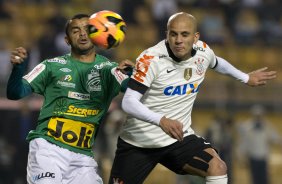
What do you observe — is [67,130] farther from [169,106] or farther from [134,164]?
[169,106]

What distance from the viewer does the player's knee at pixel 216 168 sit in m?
7.40

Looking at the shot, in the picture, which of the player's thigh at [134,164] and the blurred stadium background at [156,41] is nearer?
the player's thigh at [134,164]

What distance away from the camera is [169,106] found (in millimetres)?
7609

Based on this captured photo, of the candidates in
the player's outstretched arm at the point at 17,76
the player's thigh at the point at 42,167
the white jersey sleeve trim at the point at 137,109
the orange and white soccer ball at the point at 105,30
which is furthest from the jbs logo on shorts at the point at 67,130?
the orange and white soccer ball at the point at 105,30

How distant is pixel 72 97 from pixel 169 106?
91 centimetres

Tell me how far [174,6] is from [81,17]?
1156 centimetres

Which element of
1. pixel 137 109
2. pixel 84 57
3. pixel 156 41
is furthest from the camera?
pixel 156 41

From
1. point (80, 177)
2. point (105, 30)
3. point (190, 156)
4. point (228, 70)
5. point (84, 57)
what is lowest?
point (80, 177)

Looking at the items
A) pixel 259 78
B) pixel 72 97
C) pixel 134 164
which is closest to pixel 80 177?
pixel 134 164

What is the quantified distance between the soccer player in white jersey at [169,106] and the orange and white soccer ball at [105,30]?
29 cm

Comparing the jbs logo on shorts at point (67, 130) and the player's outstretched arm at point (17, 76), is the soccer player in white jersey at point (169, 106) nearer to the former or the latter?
the jbs logo on shorts at point (67, 130)

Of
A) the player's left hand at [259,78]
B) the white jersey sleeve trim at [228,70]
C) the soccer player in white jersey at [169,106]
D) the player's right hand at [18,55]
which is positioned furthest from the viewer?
the white jersey sleeve trim at [228,70]

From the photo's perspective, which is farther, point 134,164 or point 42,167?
point 134,164

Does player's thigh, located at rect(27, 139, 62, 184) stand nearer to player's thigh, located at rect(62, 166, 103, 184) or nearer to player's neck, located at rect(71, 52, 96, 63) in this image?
player's thigh, located at rect(62, 166, 103, 184)
